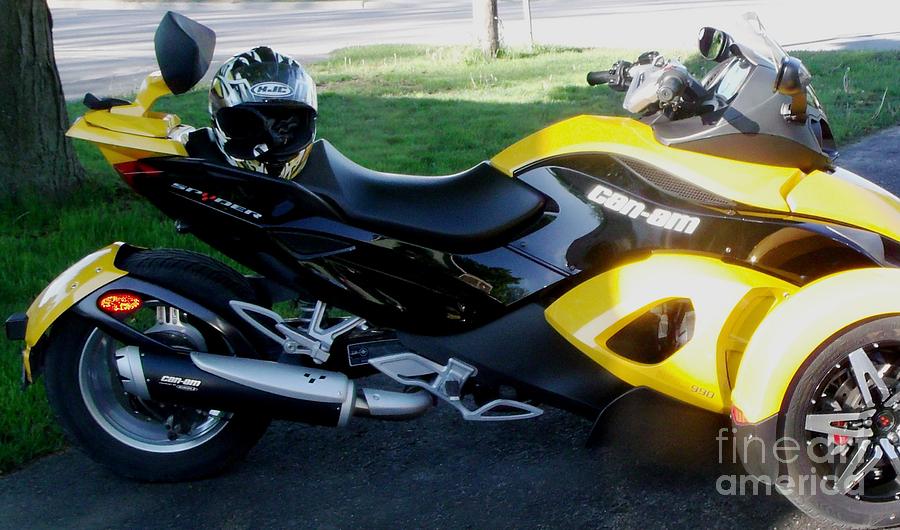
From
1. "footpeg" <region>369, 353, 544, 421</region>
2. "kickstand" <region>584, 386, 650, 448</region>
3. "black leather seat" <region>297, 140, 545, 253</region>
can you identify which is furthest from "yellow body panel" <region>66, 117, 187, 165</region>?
"kickstand" <region>584, 386, 650, 448</region>

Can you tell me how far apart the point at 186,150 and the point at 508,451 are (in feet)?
5.19

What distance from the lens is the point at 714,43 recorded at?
3334mm

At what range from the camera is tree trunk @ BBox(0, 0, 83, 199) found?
6.01 m

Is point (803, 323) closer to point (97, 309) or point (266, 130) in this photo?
point (266, 130)

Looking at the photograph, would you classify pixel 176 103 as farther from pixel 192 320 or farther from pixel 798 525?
pixel 798 525

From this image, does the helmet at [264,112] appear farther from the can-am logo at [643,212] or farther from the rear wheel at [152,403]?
the can-am logo at [643,212]

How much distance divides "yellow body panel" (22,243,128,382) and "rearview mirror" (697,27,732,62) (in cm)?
211

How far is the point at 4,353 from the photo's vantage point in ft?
14.6

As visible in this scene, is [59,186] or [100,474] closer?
[100,474]

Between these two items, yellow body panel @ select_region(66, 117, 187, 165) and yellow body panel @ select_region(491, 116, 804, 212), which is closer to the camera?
yellow body panel @ select_region(491, 116, 804, 212)

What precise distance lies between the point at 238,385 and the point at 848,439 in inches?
77.3

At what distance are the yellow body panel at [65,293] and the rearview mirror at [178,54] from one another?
0.67 meters

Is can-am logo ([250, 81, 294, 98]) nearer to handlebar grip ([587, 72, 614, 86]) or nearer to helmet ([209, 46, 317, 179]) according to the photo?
helmet ([209, 46, 317, 179])

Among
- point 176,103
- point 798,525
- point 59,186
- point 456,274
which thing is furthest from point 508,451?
point 176,103
